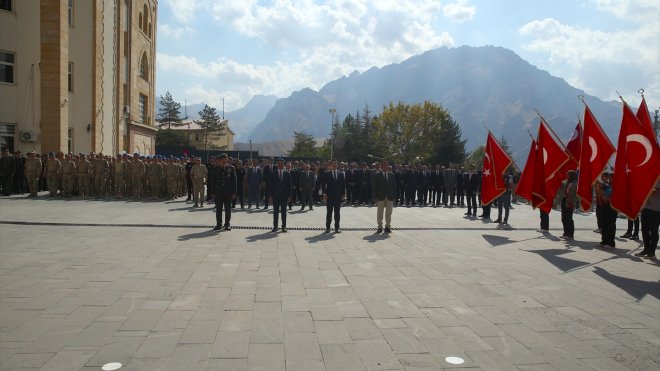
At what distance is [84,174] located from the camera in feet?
68.1

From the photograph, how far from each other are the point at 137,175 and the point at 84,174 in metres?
2.24

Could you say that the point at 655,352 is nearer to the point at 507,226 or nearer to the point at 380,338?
the point at 380,338

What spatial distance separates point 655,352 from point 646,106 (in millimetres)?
7648

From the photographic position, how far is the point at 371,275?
8156 millimetres

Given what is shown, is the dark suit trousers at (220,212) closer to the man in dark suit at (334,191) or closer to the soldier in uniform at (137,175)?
A: the man in dark suit at (334,191)

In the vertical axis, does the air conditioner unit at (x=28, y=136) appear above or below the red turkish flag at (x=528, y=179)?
above

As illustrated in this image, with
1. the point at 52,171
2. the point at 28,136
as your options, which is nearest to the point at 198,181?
the point at 52,171

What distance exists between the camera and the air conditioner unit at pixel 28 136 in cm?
2377

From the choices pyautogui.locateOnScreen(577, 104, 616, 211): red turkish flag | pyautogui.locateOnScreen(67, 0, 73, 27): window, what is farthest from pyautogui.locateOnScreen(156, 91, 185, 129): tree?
pyautogui.locateOnScreen(577, 104, 616, 211): red turkish flag

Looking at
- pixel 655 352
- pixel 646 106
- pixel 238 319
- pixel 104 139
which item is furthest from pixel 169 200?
pixel 655 352

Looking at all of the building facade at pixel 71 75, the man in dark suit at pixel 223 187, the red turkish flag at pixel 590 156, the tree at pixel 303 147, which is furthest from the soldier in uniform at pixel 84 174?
the tree at pixel 303 147

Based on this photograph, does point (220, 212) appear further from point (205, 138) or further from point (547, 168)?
point (205, 138)

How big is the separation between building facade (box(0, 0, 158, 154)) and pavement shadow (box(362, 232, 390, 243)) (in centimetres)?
1962

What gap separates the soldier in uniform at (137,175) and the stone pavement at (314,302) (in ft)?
29.2
